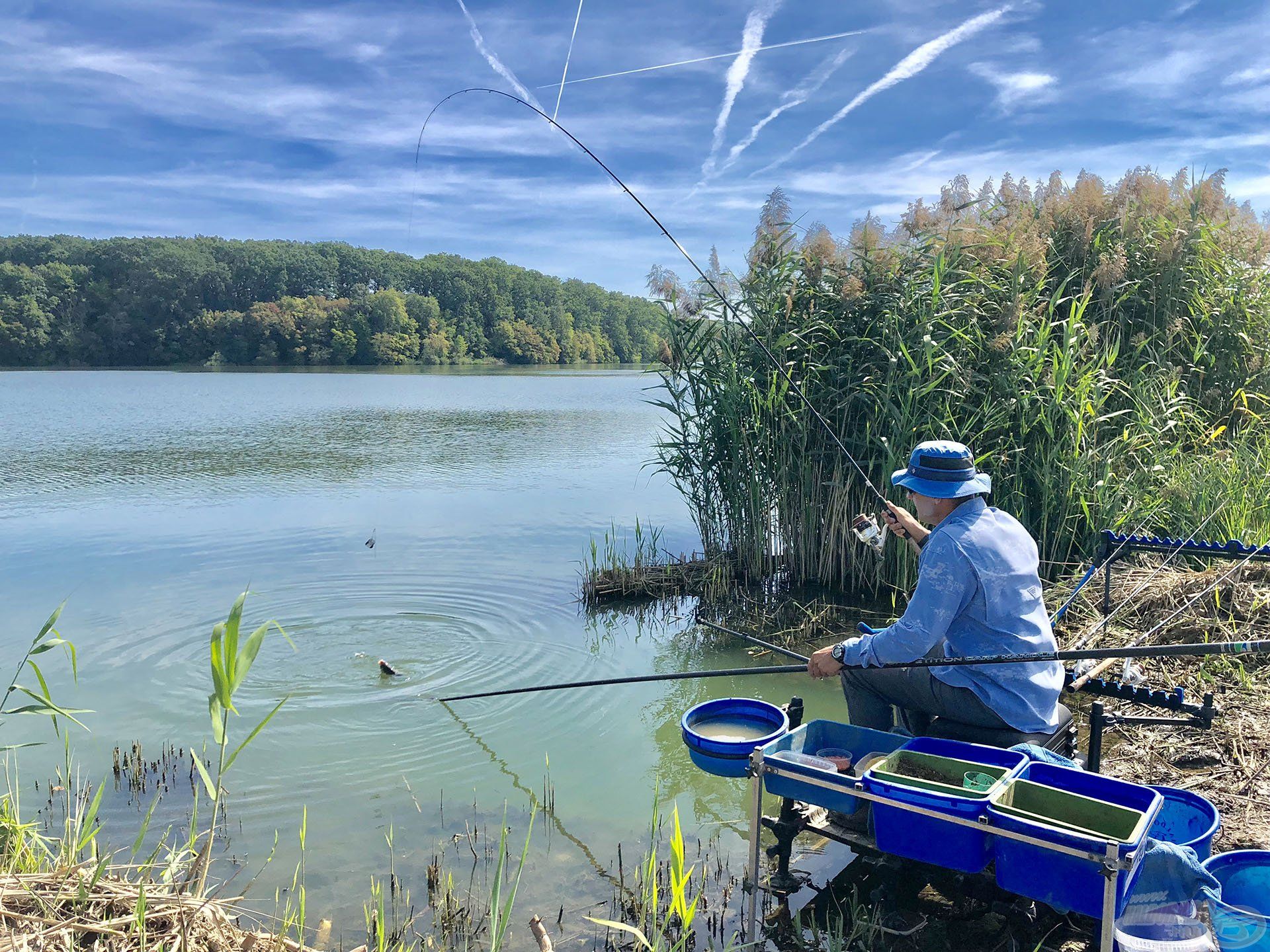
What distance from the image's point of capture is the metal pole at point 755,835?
2.98m

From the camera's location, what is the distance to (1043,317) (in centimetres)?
691

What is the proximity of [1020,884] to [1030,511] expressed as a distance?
15.8 ft

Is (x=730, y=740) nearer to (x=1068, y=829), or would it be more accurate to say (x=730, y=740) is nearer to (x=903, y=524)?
(x=1068, y=829)

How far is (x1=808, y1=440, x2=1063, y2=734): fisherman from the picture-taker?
10.3ft

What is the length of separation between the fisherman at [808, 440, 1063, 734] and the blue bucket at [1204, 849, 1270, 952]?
67cm

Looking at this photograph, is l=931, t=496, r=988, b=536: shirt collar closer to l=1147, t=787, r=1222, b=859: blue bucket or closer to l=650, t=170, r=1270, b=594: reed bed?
l=1147, t=787, r=1222, b=859: blue bucket

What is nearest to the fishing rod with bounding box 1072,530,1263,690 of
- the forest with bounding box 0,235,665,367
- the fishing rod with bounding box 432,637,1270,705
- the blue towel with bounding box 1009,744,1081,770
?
the fishing rod with bounding box 432,637,1270,705

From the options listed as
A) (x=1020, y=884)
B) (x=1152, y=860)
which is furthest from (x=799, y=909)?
(x=1152, y=860)

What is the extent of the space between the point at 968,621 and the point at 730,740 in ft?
3.19

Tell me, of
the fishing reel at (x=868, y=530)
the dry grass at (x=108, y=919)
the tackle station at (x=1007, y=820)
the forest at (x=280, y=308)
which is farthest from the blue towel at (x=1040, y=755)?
the forest at (x=280, y=308)

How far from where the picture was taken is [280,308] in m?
56.5

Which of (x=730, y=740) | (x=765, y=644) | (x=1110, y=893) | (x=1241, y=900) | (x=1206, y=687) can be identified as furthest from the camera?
(x=1206, y=687)

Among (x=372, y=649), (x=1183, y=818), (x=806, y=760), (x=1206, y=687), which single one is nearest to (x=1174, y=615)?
(x=1206, y=687)

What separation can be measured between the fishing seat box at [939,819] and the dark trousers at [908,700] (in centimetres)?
38
